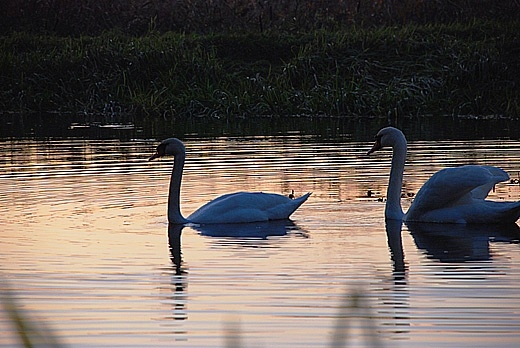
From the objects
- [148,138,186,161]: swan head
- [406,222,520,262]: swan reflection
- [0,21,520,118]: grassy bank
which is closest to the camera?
[406,222,520,262]: swan reflection

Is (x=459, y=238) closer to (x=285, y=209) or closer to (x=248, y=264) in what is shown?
(x=285, y=209)

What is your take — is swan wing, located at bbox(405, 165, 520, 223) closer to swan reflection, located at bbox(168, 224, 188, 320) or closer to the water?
the water

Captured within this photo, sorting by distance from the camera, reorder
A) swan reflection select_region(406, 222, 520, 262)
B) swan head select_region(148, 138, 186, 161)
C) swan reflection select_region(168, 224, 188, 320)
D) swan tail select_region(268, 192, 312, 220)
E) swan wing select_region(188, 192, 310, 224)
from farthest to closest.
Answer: swan head select_region(148, 138, 186, 161) < swan tail select_region(268, 192, 312, 220) < swan wing select_region(188, 192, 310, 224) < swan reflection select_region(406, 222, 520, 262) < swan reflection select_region(168, 224, 188, 320)

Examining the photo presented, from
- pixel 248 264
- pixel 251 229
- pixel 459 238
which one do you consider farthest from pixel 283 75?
pixel 248 264

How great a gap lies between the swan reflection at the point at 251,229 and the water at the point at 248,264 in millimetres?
26

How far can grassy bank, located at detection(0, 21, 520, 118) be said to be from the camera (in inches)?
853

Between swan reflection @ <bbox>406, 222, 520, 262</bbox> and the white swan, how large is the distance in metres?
0.07

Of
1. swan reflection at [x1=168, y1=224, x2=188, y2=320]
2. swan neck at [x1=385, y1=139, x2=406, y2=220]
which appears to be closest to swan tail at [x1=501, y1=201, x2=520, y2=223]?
swan neck at [x1=385, y1=139, x2=406, y2=220]

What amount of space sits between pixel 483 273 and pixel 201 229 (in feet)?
9.71

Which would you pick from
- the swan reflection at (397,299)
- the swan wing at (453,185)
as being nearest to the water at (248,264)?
the swan reflection at (397,299)

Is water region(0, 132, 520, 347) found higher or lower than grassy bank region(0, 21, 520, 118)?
lower

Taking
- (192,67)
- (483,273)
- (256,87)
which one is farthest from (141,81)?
(483,273)

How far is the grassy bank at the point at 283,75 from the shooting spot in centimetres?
2166

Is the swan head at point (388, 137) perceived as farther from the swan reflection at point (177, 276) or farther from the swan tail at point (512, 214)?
the swan reflection at point (177, 276)
